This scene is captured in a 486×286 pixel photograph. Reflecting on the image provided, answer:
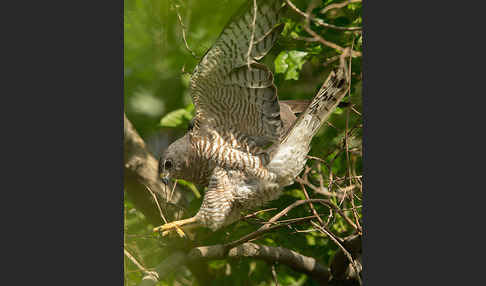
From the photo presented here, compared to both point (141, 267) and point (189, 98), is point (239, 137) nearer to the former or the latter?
point (189, 98)

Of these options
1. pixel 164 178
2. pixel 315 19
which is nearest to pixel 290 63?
pixel 315 19

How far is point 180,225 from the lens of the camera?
8.77 feet

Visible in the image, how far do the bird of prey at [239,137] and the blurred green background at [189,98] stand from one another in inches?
3.0

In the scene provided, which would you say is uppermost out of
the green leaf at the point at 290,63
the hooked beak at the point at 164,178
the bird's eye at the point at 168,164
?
the green leaf at the point at 290,63

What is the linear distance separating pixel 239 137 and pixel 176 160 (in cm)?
33

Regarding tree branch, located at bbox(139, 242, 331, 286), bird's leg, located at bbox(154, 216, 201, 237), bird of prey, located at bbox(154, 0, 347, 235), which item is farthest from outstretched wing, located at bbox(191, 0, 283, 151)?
tree branch, located at bbox(139, 242, 331, 286)

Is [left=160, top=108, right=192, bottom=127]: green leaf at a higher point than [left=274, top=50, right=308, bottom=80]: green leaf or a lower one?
lower

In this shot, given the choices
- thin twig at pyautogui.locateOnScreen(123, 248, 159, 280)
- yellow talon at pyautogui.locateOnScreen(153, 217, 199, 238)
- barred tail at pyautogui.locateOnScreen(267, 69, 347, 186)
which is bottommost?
thin twig at pyautogui.locateOnScreen(123, 248, 159, 280)

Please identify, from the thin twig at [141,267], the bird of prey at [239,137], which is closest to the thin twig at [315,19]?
the bird of prey at [239,137]

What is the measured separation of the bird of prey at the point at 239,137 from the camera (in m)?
2.55

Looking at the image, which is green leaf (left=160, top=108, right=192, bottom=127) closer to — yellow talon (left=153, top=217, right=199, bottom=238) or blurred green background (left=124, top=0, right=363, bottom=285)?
blurred green background (left=124, top=0, right=363, bottom=285)

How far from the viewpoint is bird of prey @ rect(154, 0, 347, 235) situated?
101 inches

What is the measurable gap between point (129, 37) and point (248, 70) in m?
0.69

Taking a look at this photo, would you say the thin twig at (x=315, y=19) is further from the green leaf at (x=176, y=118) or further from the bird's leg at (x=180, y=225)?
the bird's leg at (x=180, y=225)
